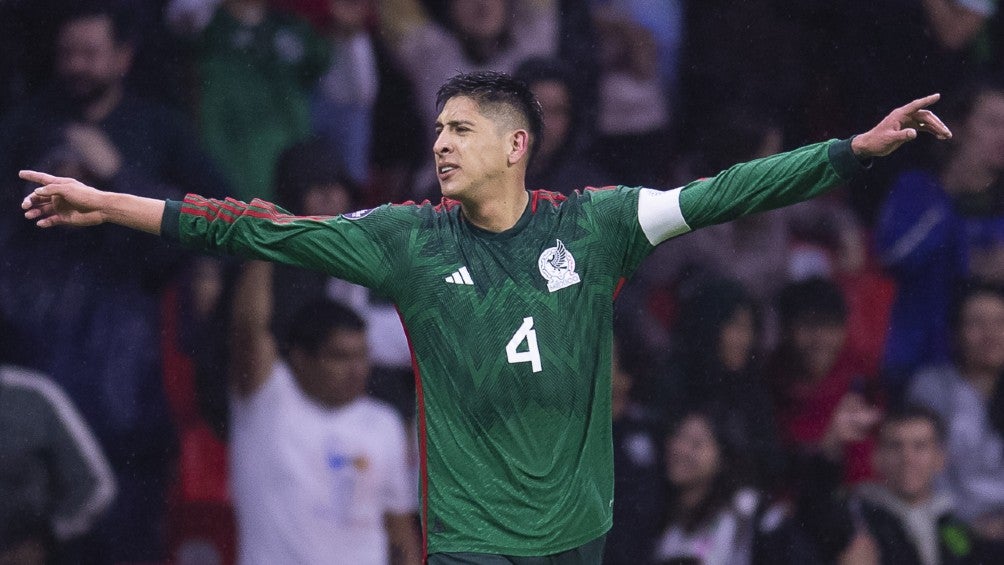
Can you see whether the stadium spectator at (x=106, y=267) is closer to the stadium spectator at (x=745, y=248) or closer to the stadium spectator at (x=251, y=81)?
the stadium spectator at (x=251, y=81)

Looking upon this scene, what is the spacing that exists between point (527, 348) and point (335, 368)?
8.50ft

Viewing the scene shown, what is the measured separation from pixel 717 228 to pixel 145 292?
2493 mm

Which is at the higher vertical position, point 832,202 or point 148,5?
point 148,5

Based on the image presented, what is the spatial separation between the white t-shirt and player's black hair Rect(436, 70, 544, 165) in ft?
8.16

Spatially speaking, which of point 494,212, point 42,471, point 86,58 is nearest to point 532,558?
point 494,212

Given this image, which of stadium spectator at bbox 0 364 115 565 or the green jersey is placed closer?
the green jersey

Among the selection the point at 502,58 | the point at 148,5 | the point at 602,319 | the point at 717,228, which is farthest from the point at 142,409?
the point at 602,319

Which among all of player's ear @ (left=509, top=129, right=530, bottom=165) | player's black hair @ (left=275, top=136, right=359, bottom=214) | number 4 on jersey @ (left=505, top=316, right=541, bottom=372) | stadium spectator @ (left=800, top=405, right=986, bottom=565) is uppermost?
player's black hair @ (left=275, top=136, right=359, bottom=214)

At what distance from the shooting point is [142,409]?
6.11 meters

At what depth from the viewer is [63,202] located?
3.60 m

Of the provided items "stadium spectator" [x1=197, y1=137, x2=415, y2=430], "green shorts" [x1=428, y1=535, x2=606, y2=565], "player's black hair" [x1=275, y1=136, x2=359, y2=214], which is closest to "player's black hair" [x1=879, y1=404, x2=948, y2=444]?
"stadium spectator" [x1=197, y1=137, x2=415, y2=430]

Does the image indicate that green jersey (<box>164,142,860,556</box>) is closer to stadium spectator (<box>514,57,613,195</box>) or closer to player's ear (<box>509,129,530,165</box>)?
player's ear (<box>509,129,530,165</box>)

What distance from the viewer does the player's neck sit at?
3750mm

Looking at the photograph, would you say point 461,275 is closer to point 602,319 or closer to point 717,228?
point 602,319
